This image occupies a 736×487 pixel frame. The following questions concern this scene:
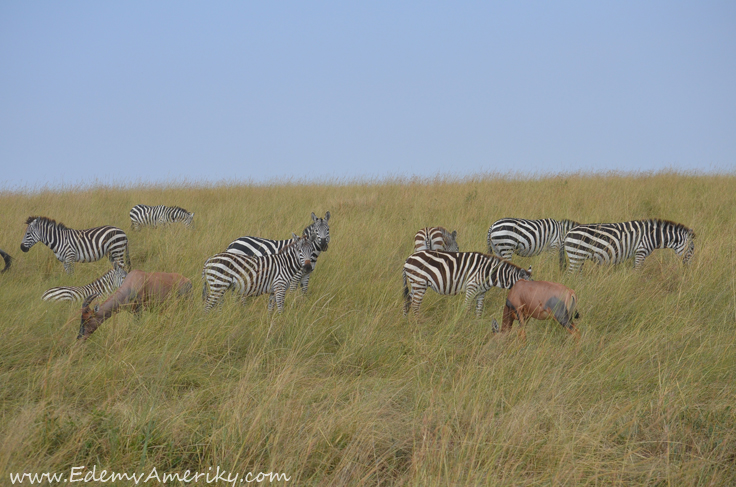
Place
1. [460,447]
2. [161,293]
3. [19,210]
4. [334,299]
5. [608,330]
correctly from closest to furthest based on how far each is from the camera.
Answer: [460,447] < [161,293] < [608,330] < [334,299] < [19,210]

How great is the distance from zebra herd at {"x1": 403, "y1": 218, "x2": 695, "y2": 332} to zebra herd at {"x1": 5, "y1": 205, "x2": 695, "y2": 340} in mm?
12

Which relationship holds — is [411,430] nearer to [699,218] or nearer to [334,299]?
[334,299]

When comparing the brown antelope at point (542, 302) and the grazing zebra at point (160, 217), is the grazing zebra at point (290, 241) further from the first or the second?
the grazing zebra at point (160, 217)

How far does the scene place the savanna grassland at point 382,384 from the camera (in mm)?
3748

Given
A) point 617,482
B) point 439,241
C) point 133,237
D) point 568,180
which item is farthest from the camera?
point 568,180

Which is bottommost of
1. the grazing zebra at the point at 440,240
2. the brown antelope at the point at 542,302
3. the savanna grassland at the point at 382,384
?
the savanna grassland at the point at 382,384

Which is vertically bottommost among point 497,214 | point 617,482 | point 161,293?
point 617,482

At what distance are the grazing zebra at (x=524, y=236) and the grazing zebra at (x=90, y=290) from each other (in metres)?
5.78

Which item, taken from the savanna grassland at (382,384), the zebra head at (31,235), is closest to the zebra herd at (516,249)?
the savanna grassland at (382,384)

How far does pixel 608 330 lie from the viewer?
6801mm

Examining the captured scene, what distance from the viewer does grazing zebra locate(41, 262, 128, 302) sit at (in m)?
7.54

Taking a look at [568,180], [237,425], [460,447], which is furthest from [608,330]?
[568,180]

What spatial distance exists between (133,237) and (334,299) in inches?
256

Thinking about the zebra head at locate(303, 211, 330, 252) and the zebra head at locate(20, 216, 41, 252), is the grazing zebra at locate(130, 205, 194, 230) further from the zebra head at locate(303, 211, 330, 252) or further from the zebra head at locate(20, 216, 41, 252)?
the zebra head at locate(303, 211, 330, 252)
